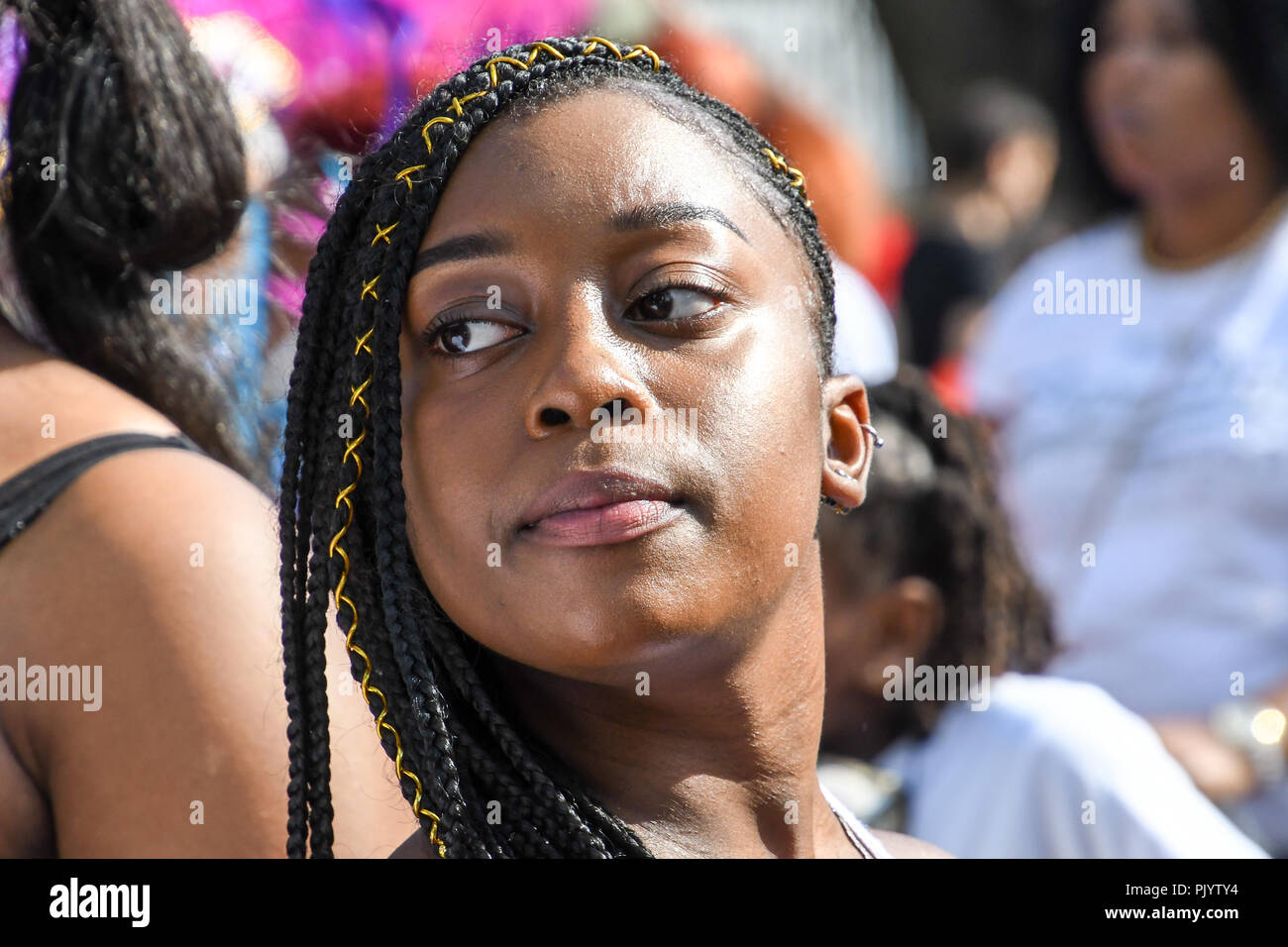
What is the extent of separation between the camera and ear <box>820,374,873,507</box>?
6.01 feet

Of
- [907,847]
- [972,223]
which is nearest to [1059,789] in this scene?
[907,847]

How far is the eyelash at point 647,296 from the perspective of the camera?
5.30 feet

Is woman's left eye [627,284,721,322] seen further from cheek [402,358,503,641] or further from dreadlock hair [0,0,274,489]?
dreadlock hair [0,0,274,489]

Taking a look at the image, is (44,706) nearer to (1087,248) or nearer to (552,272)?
(552,272)

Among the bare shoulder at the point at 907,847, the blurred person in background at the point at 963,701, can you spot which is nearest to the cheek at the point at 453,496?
the bare shoulder at the point at 907,847

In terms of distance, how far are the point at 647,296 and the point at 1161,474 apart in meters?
2.47

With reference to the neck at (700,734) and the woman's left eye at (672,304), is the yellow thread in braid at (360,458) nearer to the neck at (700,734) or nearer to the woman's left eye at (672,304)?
the neck at (700,734)

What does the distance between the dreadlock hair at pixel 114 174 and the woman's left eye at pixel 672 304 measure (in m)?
0.93

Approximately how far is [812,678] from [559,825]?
1.21 feet

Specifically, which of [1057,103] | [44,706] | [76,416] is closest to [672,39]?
[1057,103]

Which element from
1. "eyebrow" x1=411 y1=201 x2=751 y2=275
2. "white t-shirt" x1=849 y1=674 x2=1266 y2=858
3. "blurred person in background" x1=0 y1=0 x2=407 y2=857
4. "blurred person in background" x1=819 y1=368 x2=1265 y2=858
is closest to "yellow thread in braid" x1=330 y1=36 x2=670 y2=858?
"eyebrow" x1=411 y1=201 x2=751 y2=275

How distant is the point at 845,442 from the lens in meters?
1.87

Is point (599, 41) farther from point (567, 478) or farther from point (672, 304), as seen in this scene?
point (567, 478)

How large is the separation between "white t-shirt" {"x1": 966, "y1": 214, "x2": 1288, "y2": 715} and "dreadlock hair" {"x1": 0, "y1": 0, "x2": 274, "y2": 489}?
237cm
